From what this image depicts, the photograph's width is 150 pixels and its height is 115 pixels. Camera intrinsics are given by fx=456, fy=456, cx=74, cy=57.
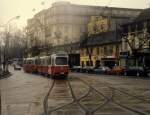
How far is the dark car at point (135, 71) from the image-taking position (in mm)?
63153

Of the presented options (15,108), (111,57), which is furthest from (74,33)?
(15,108)

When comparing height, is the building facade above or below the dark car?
above

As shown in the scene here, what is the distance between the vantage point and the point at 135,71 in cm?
6550

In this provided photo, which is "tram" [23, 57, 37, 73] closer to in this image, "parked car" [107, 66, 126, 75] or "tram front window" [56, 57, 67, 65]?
"parked car" [107, 66, 126, 75]

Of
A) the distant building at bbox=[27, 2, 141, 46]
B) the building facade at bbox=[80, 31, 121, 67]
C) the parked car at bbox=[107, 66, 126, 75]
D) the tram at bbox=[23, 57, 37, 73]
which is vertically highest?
the distant building at bbox=[27, 2, 141, 46]

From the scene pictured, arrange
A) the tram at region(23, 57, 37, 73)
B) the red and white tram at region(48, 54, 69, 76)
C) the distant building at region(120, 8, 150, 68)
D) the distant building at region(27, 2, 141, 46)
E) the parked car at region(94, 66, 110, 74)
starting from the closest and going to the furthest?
the red and white tram at region(48, 54, 69, 76) < the distant building at region(120, 8, 150, 68) < the tram at region(23, 57, 37, 73) < the parked car at region(94, 66, 110, 74) < the distant building at region(27, 2, 141, 46)

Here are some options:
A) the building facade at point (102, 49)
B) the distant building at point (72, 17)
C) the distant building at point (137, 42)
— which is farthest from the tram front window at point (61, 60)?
the distant building at point (72, 17)

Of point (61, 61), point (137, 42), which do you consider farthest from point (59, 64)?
point (137, 42)

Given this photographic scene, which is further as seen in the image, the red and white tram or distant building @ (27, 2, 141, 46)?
distant building @ (27, 2, 141, 46)

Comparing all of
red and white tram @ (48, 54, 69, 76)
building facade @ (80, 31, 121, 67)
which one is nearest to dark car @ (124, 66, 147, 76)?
red and white tram @ (48, 54, 69, 76)

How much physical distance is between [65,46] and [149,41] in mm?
48505

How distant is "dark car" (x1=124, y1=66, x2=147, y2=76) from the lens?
6315cm

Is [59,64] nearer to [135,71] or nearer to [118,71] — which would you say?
[135,71]

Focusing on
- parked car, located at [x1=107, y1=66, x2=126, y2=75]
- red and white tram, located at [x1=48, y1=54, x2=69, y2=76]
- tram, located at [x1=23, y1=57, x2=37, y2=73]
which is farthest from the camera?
tram, located at [x1=23, y1=57, x2=37, y2=73]
